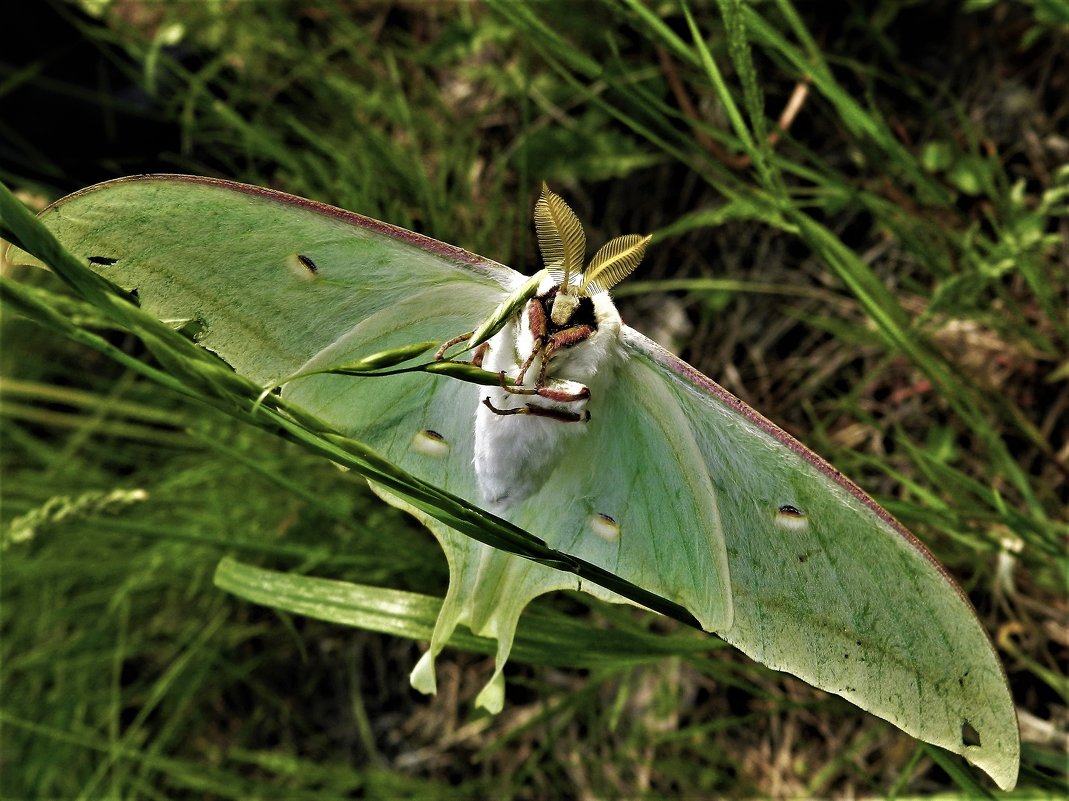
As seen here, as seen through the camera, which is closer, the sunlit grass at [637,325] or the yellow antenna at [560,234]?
the yellow antenna at [560,234]

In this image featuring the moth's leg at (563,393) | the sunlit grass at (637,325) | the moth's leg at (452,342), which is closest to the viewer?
the moth's leg at (452,342)

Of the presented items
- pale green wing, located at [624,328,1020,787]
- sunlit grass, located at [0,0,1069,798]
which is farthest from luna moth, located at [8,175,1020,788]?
sunlit grass, located at [0,0,1069,798]

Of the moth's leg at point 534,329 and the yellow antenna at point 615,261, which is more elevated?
the yellow antenna at point 615,261

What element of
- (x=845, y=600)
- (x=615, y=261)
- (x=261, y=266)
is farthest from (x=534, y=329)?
(x=845, y=600)

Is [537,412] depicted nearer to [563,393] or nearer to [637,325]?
[563,393]

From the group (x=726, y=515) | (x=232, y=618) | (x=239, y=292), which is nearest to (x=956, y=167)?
(x=726, y=515)

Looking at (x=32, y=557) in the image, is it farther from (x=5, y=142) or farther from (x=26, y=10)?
(x=26, y=10)

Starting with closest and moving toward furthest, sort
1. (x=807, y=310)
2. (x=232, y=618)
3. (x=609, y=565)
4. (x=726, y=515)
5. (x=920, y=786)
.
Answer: (x=726, y=515) → (x=609, y=565) → (x=920, y=786) → (x=807, y=310) → (x=232, y=618)

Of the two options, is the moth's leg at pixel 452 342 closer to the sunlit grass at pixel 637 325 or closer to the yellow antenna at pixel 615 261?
the yellow antenna at pixel 615 261

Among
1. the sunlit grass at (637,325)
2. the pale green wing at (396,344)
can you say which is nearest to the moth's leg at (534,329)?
the pale green wing at (396,344)
